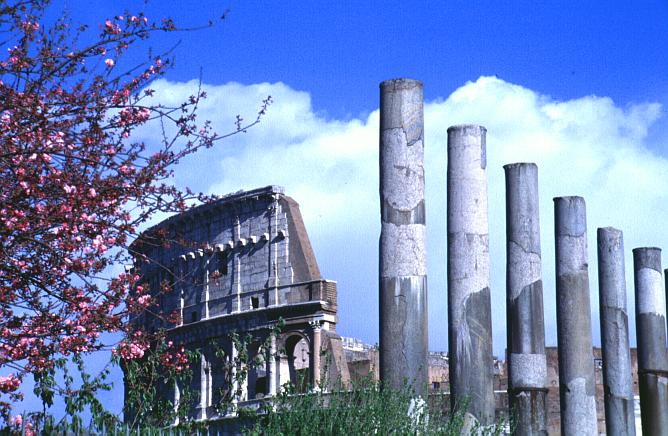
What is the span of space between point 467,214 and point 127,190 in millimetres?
4272

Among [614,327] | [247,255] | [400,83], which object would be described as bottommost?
[614,327]

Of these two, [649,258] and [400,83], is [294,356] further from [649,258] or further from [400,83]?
[400,83]

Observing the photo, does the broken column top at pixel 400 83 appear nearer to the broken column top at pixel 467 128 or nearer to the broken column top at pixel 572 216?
the broken column top at pixel 467 128

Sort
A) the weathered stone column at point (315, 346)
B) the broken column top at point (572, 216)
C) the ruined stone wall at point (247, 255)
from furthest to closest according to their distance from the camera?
the ruined stone wall at point (247, 255)
the weathered stone column at point (315, 346)
the broken column top at point (572, 216)

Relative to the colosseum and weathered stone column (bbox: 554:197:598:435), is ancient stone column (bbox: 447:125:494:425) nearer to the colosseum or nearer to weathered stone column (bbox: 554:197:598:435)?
weathered stone column (bbox: 554:197:598:435)

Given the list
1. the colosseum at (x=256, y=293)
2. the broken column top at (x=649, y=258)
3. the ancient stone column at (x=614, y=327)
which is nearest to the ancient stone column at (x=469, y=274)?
the ancient stone column at (x=614, y=327)

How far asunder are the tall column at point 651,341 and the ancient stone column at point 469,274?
8743 millimetres

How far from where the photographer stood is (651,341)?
64.4 ft

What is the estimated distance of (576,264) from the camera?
609 inches

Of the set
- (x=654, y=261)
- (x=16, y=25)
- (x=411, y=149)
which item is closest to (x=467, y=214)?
(x=411, y=149)

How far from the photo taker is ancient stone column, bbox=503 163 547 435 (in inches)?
544

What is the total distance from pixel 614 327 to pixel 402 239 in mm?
9523

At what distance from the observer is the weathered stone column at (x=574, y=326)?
49.6 feet

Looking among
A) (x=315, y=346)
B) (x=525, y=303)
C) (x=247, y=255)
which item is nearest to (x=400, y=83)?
(x=525, y=303)
